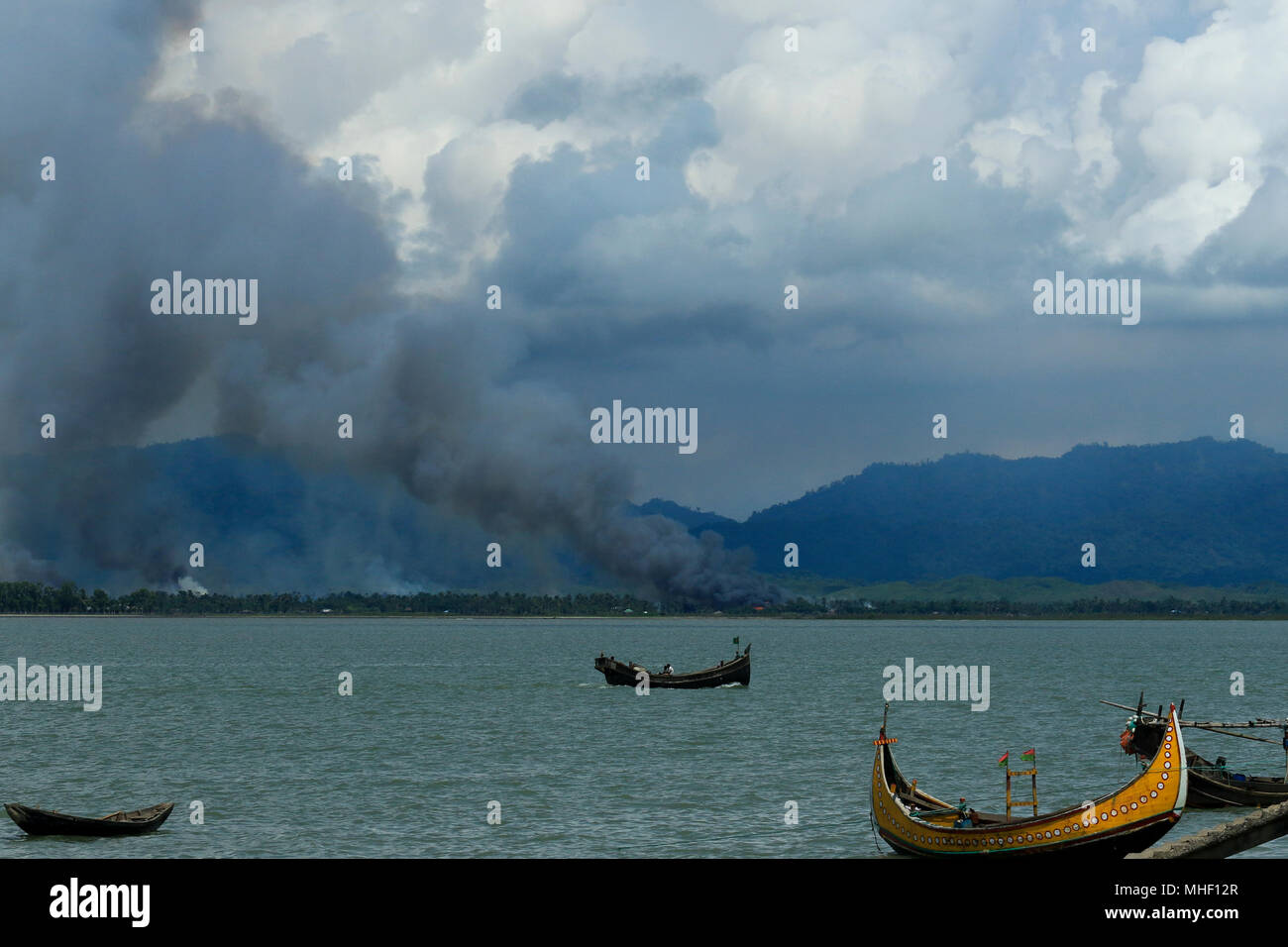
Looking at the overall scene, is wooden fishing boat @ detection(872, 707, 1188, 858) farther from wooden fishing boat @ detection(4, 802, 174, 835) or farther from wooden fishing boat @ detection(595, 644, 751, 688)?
wooden fishing boat @ detection(595, 644, 751, 688)

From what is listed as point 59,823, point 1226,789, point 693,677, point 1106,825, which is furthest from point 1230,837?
point 693,677

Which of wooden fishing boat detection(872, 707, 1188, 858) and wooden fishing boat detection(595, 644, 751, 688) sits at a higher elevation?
wooden fishing boat detection(872, 707, 1188, 858)

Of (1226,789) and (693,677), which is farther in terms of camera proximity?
(693,677)

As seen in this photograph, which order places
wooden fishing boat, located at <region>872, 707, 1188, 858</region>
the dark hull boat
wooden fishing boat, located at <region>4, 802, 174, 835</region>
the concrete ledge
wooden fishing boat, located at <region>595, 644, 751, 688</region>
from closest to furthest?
1. wooden fishing boat, located at <region>872, 707, 1188, 858</region>
2. the concrete ledge
3. wooden fishing boat, located at <region>4, 802, 174, 835</region>
4. the dark hull boat
5. wooden fishing boat, located at <region>595, 644, 751, 688</region>

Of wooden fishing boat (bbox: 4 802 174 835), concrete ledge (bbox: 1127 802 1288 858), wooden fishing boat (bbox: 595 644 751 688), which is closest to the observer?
concrete ledge (bbox: 1127 802 1288 858)

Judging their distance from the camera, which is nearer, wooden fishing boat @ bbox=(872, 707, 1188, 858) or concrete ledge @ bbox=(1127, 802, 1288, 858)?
wooden fishing boat @ bbox=(872, 707, 1188, 858)

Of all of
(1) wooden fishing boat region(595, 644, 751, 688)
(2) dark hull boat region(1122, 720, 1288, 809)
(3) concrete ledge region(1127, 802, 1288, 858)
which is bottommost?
(1) wooden fishing boat region(595, 644, 751, 688)

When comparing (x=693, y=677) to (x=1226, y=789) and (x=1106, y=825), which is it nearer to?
(x=1226, y=789)

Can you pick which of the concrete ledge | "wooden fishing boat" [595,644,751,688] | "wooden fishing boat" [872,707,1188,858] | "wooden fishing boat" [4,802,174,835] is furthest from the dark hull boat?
"wooden fishing boat" [595,644,751,688]
